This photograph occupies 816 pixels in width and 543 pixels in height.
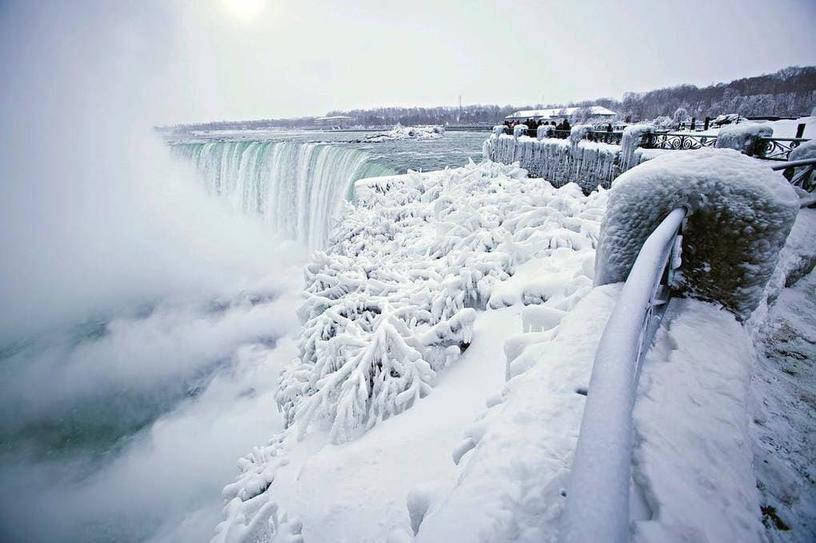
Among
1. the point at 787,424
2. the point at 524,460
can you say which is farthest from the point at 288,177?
the point at 787,424

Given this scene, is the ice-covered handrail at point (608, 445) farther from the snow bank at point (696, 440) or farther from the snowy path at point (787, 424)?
the snowy path at point (787, 424)

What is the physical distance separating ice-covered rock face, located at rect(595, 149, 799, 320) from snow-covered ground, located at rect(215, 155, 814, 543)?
0.23m

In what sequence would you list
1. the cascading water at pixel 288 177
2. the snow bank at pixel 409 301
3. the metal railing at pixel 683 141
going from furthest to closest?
the cascading water at pixel 288 177
the metal railing at pixel 683 141
the snow bank at pixel 409 301

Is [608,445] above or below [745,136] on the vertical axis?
below

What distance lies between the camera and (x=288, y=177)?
26828 mm

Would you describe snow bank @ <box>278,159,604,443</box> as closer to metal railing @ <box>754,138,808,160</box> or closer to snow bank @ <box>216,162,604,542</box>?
snow bank @ <box>216,162,604,542</box>

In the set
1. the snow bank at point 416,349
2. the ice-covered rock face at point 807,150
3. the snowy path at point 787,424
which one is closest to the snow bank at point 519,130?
the snow bank at point 416,349

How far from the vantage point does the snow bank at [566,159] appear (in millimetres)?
12219

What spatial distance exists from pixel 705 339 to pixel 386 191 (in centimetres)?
1560

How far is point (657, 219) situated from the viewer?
237 centimetres

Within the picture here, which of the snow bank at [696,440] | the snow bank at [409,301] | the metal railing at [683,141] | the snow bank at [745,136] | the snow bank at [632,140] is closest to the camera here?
the snow bank at [696,440]

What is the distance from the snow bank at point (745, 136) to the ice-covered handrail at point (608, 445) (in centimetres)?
1023

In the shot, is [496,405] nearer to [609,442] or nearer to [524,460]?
[524,460]

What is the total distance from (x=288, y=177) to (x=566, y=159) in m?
20.4
